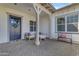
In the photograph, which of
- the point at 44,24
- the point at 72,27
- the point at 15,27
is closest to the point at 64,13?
the point at 72,27

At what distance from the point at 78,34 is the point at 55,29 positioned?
8.54 feet

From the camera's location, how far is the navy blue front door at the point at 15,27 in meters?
8.87

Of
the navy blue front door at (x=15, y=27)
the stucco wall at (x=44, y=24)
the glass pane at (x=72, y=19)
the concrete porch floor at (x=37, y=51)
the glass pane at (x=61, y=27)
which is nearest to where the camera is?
the concrete porch floor at (x=37, y=51)

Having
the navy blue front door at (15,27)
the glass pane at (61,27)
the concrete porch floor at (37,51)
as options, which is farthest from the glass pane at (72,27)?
the navy blue front door at (15,27)

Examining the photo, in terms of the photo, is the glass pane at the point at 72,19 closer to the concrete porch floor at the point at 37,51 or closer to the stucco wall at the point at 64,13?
the stucco wall at the point at 64,13

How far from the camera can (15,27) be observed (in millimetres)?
9477

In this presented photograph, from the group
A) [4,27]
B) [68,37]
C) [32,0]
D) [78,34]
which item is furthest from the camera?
[68,37]

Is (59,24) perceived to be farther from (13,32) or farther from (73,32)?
(13,32)

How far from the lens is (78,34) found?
890cm

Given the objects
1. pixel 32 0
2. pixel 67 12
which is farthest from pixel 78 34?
pixel 32 0

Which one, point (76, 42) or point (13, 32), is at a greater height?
point (13, 32)

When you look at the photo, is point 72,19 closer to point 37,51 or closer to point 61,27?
point 61,27

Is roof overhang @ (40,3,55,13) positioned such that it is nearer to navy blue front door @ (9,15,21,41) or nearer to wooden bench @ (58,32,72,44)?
wooden bench @ (58,32,72,44)

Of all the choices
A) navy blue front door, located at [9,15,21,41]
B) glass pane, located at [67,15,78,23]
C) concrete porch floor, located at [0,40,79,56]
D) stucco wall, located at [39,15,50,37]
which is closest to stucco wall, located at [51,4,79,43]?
glass pane, located at [67,15,78,23]
